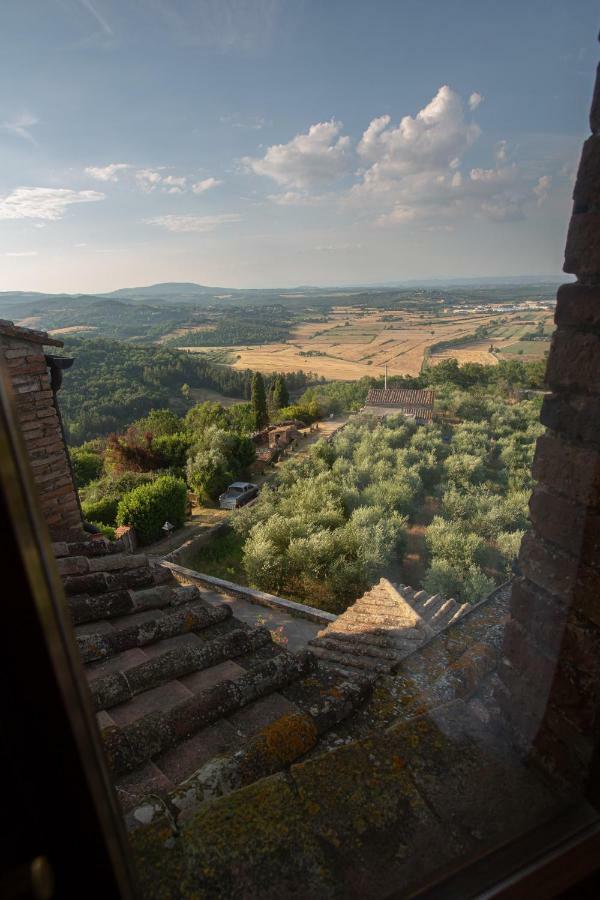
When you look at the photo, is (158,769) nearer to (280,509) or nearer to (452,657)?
(452,657)

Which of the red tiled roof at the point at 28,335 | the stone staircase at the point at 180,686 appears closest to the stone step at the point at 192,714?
the stone staircase at the point at 180,686

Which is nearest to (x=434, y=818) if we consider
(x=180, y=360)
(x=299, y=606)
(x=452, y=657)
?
(x=452, y=657)

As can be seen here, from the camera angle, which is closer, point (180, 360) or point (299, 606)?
point (299, 606)

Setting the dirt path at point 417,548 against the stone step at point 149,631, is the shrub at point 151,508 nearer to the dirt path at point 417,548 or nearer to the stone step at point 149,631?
the dirt path at point 417,548

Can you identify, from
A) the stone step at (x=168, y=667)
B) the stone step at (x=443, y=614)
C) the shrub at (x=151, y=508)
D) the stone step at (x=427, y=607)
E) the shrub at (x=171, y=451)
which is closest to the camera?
the stone step at (x=168, y=667)

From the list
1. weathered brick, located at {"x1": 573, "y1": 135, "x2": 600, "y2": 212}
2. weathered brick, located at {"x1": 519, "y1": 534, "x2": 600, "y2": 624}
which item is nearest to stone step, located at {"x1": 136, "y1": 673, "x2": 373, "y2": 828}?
weathered brick, located at {"x1": 519, "y1": 534, "x2": 600, "y2": 624}
